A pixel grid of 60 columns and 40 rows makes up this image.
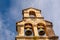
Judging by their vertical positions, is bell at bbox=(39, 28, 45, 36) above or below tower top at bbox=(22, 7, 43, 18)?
below

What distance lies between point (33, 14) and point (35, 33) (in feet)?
9.89

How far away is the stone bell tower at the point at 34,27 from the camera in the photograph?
19.5 m

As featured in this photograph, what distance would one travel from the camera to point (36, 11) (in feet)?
74.1

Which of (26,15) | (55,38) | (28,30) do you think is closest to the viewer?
(55,38)

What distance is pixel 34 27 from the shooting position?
20.8 meters

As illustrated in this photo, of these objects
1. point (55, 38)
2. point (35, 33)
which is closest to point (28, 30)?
point (35, 33)

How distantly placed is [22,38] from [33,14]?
3.83m

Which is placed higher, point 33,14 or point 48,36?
point 33,14

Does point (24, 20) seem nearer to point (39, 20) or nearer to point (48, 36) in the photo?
point (39, 20)

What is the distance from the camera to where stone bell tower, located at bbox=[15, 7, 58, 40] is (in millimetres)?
19516

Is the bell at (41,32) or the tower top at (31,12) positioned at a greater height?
the tower top at (31,12)

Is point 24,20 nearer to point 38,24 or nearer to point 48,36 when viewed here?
point 38,24

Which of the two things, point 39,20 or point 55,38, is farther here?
point 39,20

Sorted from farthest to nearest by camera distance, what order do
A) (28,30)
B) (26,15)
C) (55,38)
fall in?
(26,15) → (28,30) → (55,38)
